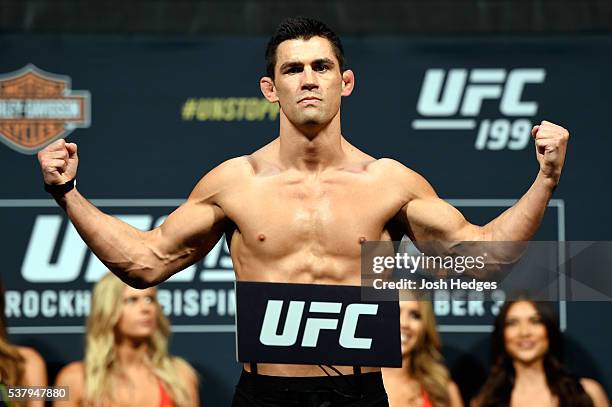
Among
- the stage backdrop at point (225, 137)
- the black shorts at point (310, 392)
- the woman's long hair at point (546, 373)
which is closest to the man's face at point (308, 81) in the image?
the black shorts at point (310, 392)

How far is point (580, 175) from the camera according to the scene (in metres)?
4.33

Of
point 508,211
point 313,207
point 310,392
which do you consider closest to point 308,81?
point 313,207

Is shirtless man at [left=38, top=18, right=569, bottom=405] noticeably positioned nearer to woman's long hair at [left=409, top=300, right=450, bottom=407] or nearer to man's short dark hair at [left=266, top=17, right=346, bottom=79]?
man's short dark hair at [left=266, top=17, right=346, bottom=79]

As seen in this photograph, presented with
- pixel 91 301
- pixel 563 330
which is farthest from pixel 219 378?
pixel 563 330

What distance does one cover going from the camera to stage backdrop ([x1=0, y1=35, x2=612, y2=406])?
4.28 m

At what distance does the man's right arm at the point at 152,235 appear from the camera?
9.98 feet

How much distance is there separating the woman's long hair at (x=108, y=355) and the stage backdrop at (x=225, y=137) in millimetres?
67

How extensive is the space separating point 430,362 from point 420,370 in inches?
1.8

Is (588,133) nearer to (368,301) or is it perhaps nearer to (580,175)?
(580,175)

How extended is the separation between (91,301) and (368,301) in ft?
5.34

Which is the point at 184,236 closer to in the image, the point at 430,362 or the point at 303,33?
the point at 303,33

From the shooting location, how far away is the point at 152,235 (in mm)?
3148

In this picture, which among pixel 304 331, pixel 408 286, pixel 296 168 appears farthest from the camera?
pixel 408 286

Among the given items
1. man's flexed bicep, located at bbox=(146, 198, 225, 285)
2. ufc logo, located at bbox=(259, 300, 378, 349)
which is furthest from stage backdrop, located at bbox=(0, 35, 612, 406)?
ufc logo, located at bbox=(259, 300, 378, 349)
